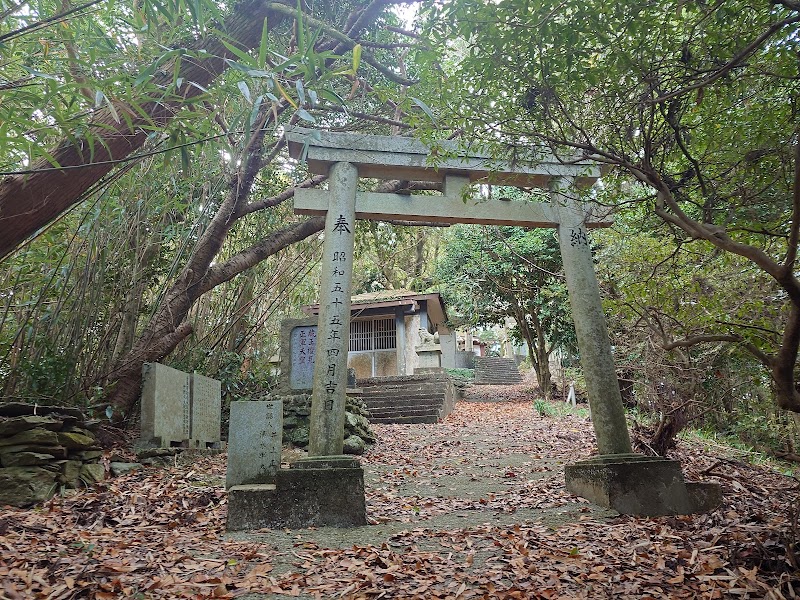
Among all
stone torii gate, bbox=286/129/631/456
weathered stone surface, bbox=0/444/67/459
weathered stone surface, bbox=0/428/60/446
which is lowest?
weathered stone surface, bbox=0/444/67/459

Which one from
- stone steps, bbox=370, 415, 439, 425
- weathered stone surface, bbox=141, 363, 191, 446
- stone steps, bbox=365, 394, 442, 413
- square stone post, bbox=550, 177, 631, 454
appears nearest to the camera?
square stone post, bbox=550, 177, 631, 454

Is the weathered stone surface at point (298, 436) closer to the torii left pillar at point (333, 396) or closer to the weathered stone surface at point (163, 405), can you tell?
the weathered stone surface at point (163, 405)

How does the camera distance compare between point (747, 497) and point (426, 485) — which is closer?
point (747, 497)

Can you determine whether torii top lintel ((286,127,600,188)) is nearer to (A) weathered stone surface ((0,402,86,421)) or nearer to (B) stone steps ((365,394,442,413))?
(A) weathered stone surface ((0,402,86,421))

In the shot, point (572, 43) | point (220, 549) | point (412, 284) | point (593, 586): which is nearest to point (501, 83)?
point (572, 43)

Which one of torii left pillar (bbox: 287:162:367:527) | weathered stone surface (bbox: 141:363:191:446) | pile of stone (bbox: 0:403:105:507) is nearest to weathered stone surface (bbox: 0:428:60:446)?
Result: pile of stone (bbox: 0:403:105:507)

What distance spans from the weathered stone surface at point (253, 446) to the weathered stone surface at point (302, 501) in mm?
476

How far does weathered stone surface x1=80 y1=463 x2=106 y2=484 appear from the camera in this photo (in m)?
5.35

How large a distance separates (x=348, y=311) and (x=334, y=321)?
0.64 feet

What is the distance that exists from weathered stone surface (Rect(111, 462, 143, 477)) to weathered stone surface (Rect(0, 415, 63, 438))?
3.10 feet

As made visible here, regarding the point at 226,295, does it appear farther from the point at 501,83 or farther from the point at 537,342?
the point at 537,342

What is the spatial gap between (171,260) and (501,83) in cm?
596

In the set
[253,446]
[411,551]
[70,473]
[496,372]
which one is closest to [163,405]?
[70,473]

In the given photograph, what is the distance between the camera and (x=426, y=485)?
6.93 metres
